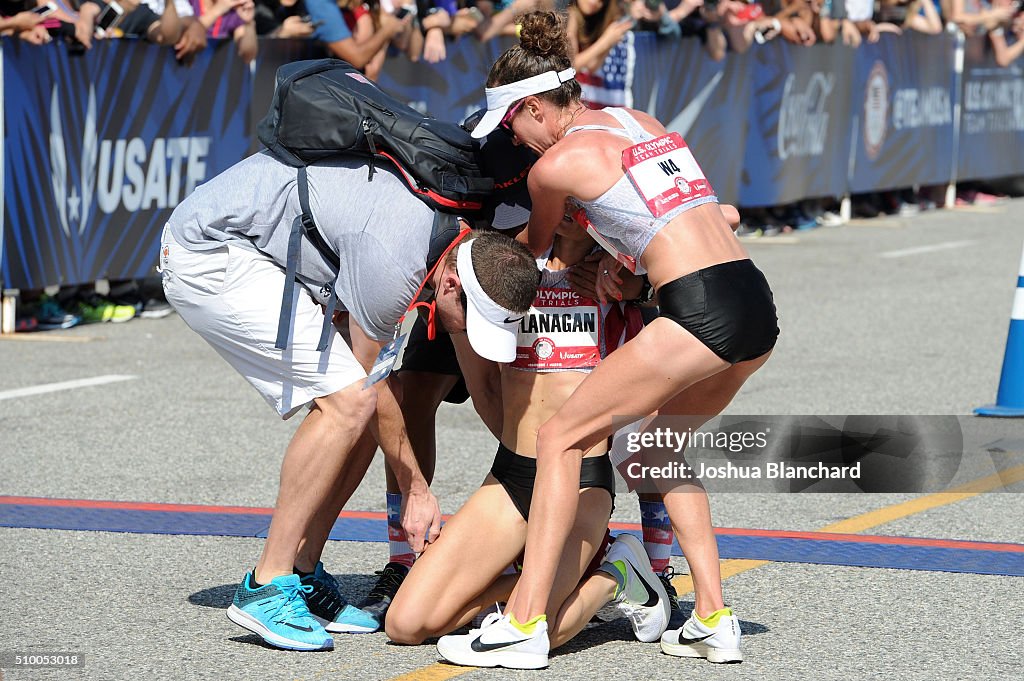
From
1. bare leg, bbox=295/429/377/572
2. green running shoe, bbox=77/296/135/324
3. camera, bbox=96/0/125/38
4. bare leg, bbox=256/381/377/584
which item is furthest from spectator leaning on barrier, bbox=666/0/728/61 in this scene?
bare leg, bbox=256/381/377/584

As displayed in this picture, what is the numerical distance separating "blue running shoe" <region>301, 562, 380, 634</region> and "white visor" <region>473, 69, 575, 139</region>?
1.48 metres

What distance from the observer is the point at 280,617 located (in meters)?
4.89

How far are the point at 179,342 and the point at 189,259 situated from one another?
5586 millimetres

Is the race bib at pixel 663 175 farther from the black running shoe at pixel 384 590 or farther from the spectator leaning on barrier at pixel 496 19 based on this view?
the spectator leaning on barrier at pixel 496 19

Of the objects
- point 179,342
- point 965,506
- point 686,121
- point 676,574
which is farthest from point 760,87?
point 676,574

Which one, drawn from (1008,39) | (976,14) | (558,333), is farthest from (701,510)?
(1008,39)

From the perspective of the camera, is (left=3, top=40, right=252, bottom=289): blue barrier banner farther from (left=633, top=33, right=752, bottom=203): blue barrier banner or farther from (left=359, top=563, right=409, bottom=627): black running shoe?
(left=359, top=563, right=409, bottom=627): black running shoe

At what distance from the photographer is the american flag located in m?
14.0

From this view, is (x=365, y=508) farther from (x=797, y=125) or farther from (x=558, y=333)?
(x=797, y=125)

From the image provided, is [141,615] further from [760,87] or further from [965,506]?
[760,87]

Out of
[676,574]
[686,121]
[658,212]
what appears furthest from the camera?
[686,121]

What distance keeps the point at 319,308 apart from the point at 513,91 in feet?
3.10

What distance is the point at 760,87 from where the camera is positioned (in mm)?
16797

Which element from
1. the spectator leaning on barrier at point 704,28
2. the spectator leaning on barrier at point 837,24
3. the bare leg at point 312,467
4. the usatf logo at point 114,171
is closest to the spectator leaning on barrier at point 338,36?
the usatf logo at point 114,171
